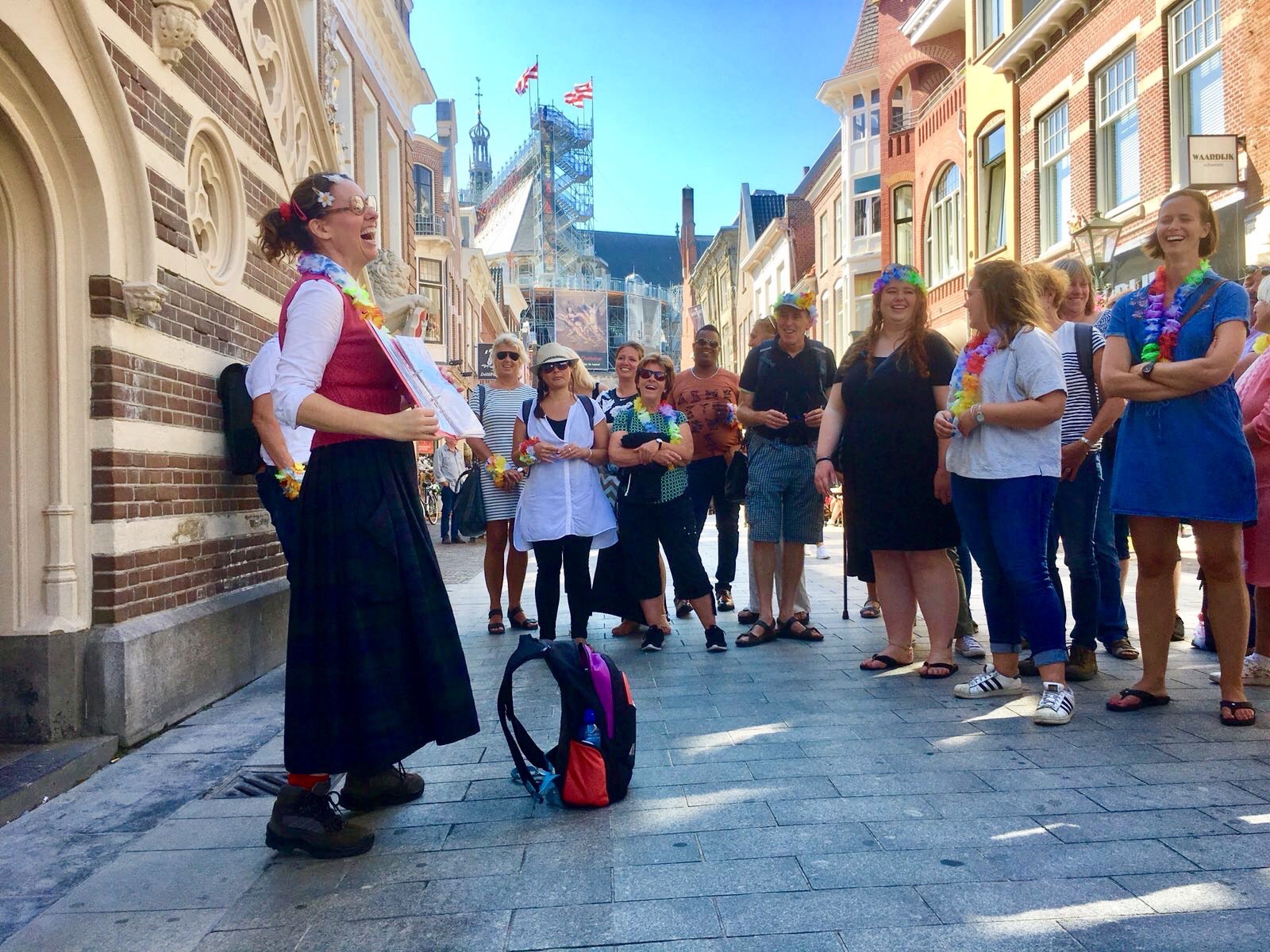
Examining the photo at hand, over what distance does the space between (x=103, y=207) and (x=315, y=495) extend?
2038 mm

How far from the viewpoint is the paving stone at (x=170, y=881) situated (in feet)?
8.96

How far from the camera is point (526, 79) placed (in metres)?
89.4

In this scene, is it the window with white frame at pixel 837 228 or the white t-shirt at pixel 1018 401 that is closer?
the white t-shirt at pixel 1018 401

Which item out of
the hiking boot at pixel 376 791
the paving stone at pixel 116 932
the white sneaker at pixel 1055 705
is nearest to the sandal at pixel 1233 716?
the white sneaker at pixel 1055 705

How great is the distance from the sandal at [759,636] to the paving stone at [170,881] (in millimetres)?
3618

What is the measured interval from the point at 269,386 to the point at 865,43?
32.5 metres

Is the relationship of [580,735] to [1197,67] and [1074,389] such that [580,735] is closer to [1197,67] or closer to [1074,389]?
[1074,389]

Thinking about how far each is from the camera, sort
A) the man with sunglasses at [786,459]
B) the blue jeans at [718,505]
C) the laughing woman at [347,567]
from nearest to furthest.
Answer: the laughing woman at [347,567], the man with sunglasses at [786,459], the blue jeans at [718,505]

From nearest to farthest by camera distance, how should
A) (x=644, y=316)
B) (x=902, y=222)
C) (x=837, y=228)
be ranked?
(x=902, y=222)
(x=837, y=228)
(x=644, y=316)

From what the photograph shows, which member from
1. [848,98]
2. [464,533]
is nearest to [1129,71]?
[464,533]

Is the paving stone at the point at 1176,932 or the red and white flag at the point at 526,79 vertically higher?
the red and white flag at the point at 526,79

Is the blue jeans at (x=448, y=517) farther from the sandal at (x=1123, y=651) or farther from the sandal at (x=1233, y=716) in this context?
the sandal at (x=1233, y=716)

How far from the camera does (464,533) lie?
7246 mm

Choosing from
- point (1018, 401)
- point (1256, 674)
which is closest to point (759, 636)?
point (1018, 401)
